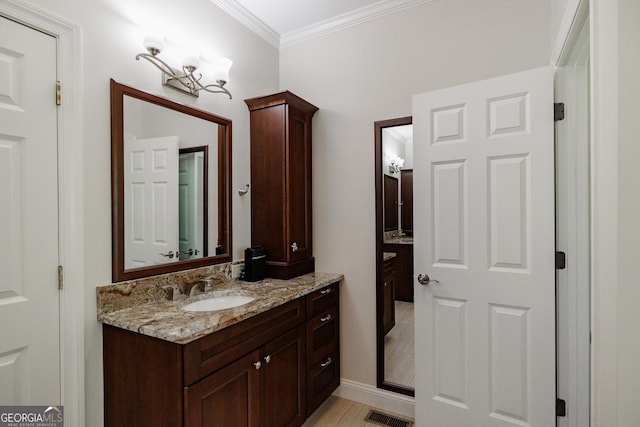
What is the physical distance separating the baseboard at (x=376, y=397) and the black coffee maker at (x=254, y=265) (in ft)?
3.43

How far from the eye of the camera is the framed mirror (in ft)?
5.28

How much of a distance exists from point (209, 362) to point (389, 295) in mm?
1398

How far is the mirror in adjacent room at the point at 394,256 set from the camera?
228 cm

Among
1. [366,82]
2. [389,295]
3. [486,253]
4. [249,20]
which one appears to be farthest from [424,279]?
[249,20]

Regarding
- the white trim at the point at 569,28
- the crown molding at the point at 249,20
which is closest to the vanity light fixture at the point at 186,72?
the crown molding at the point at 249,20

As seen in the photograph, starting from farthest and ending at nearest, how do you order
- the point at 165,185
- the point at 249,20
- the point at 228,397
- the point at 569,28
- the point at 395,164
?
the point at 249,20
the point at 395,164
the point at 165,185
the point at 228,397
the point at 569,28

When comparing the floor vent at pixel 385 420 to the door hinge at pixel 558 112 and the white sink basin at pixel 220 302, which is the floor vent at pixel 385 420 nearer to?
the white sink basin at pixel 220 302

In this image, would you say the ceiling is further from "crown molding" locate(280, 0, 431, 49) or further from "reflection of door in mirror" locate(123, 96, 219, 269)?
"reflection of door in mirror" locate(123, 96, 219, 269)

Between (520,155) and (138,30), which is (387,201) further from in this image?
(138,30)

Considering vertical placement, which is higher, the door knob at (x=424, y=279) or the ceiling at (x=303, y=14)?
the ceiling at (x=303, y=14)

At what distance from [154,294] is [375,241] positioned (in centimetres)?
145

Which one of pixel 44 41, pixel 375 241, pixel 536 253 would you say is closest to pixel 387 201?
pixel 375 241

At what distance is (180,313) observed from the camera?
1536mm

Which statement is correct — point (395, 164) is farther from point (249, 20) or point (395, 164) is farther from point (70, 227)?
point (70, 227)
